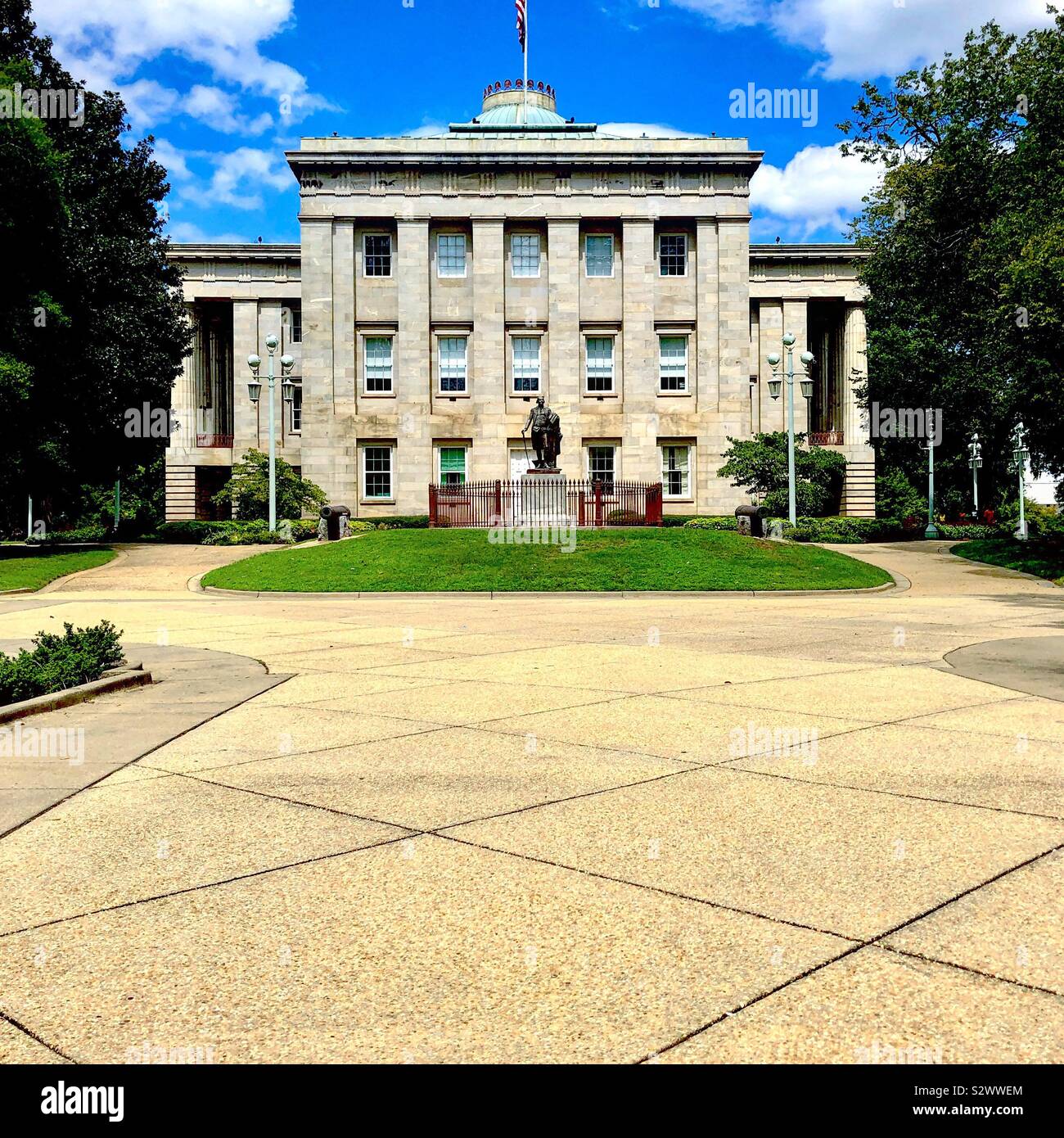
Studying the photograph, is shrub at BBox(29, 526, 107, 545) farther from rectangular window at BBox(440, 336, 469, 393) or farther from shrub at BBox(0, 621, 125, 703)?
shrub at BBox(0, 621, 125, 703)

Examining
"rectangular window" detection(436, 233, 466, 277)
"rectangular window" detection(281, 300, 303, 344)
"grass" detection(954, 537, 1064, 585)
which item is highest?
"rectangular window" detection(436, 233, 466, 277)

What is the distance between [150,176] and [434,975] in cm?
4670

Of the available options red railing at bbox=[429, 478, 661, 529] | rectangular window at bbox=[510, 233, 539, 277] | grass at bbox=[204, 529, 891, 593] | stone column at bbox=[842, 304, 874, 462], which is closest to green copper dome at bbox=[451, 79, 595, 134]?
rectangular window at bbox=[510, 233, 539, 277]

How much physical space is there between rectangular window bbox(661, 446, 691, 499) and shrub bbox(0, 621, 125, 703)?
44789 mm

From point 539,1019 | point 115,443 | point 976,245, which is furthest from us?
point 115,443

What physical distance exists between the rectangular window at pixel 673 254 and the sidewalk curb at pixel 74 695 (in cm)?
4814

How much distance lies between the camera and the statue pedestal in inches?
1481

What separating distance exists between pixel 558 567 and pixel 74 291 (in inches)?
855

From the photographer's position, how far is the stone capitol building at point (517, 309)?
2114 inches

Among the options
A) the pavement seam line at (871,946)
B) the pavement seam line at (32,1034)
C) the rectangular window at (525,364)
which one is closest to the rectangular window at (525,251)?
the rectangular window at (525,364)

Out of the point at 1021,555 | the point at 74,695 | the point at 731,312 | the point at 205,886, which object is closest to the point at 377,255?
the point at 731,312

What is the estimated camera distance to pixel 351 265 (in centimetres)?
5406
